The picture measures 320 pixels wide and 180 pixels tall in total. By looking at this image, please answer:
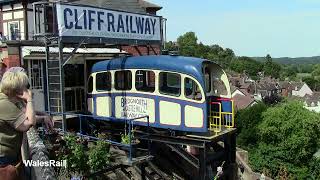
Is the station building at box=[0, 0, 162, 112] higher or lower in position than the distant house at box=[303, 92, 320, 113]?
higher

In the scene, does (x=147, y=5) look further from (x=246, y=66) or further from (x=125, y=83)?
(x=246, y=66)

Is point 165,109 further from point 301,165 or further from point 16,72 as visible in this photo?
point 301,165

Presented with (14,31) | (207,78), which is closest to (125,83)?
(207,78)

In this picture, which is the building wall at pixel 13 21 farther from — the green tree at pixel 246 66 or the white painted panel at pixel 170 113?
the green tree at pixel 246 66

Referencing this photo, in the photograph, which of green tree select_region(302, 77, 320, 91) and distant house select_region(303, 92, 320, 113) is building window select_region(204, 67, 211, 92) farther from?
green tree select_region(302, 77, 320, 91)

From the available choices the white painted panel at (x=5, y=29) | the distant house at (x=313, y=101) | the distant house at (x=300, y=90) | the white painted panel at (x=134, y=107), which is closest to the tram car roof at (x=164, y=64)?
the white painted panel at (x=134, y=107)

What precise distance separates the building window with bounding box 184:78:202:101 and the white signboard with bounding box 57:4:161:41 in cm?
323

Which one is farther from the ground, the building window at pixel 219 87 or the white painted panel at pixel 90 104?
the building window at pixel 219 87

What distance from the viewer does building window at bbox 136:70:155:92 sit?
46.9ft

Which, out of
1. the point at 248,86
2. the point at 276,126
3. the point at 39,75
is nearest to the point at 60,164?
the point at 39,75

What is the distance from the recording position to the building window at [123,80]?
14.7 metres

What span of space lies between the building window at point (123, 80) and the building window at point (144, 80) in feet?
1.15

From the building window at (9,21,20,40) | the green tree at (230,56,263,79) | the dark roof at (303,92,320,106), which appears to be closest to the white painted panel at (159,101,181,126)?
the building window at (9,21,20,40)

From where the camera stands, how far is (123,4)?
25.0m
